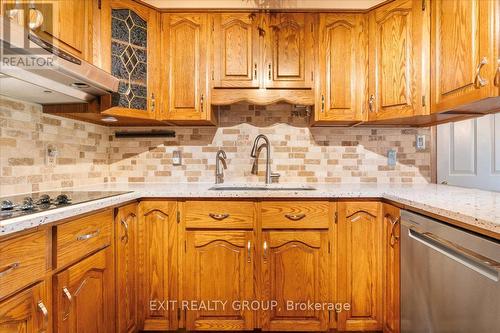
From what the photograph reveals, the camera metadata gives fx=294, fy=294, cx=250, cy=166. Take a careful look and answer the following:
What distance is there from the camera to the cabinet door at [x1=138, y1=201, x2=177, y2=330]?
184cm

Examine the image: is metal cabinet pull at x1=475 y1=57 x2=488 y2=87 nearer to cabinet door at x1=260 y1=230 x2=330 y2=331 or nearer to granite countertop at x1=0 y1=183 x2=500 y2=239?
granite countertop at x1=0 y1=183 x2=500 y2=239

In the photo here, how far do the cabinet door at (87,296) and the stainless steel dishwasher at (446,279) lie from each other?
153 centimetres

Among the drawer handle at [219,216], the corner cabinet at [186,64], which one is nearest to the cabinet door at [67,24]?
the corner cabinet at [186,64]

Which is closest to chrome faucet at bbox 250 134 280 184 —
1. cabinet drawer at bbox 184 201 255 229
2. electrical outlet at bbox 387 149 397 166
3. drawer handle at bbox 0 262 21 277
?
cabinet drawer at bbox 184 201 255 229

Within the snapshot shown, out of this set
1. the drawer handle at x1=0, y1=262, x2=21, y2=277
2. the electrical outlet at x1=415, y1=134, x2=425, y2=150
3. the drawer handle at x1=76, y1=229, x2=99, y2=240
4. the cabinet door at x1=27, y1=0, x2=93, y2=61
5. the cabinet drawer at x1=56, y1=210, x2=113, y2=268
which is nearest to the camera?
the drawer handle at x1=0, y1=262, x2=21, y2=277

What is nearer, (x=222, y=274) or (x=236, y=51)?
(x=222, y=274)

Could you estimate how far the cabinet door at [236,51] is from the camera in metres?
2.10

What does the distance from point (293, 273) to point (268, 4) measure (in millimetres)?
1983

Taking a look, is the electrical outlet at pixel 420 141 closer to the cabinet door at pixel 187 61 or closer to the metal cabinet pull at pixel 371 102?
the metal cabinet pull at pixel 371 102

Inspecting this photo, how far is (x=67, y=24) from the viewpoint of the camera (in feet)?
5.18

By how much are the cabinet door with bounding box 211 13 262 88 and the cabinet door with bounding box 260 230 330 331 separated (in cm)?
110

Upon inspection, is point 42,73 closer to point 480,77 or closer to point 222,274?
point 222,274

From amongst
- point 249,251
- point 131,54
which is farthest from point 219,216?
point 131,54

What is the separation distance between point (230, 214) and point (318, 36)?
1.40 metres
